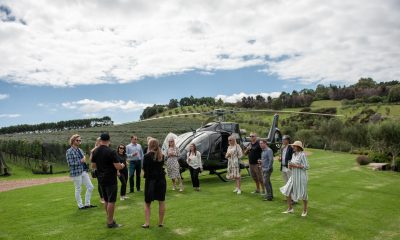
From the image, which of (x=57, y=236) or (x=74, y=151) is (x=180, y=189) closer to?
(x=74, y=151)

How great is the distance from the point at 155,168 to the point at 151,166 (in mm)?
96

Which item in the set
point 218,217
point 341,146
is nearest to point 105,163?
point 218,217

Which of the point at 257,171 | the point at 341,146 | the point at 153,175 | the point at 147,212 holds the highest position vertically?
the point at 153,175

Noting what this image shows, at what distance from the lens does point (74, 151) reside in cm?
998

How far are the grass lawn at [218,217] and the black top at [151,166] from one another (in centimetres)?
116

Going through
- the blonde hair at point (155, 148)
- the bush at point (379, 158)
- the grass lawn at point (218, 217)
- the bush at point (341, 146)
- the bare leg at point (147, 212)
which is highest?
the blonde hair at point (155, 148)

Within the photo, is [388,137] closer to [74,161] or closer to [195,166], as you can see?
[195,166]

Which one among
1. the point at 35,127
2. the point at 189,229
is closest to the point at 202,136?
the point at 189,229

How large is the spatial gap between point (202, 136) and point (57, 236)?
8.46 m

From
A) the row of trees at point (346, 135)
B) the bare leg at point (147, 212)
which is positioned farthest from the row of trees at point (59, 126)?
the bare leg at point (147, 212)

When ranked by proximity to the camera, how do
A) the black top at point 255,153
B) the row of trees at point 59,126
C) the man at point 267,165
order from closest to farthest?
the man at point 267,165 → the black top at point 255,153 → the row of trees at point 59,126

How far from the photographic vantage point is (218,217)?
8.85 meters

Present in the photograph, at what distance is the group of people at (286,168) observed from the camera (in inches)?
352

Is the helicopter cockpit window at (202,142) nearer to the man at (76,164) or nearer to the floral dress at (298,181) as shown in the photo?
the man at (76,164)
